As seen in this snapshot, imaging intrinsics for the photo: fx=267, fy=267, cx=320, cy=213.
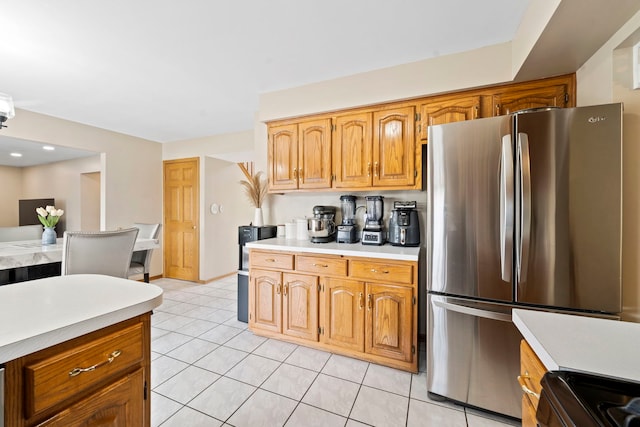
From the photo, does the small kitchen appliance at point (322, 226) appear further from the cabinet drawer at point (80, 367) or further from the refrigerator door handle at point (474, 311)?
the cabinet drawer at point (80, 367)

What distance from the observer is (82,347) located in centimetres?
78

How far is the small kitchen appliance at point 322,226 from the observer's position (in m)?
2.59

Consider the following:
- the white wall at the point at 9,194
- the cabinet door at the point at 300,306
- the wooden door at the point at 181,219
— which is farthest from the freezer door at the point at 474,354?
the white wall at the point at 9,194

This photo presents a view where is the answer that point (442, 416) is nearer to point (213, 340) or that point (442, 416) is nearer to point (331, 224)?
point (331, 224)

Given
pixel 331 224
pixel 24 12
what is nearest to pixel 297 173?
pixel 331 224

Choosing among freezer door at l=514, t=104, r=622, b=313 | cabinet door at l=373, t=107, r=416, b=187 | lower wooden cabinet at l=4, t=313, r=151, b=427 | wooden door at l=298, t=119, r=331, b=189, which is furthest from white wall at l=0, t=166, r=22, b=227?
freezer door at l=514, t=104, r=622, b=313

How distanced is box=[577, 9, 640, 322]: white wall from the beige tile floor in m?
1.00

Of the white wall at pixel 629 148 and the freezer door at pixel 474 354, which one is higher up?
the white wall at pixel 629 148

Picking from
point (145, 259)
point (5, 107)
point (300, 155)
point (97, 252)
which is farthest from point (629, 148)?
point (145, 259)

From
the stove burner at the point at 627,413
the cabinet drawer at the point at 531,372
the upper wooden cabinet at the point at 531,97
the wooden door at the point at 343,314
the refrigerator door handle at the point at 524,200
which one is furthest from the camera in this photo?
the wooden door at the point at 343,314

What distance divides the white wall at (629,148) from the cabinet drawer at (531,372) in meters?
0.94

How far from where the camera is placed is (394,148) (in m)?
2.37

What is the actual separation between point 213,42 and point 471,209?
2.16 meters

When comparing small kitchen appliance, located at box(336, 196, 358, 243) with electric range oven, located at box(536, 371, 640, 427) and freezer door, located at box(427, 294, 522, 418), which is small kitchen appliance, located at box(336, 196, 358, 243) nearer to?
freezer door, located at box(427, 294, 522, 418)
